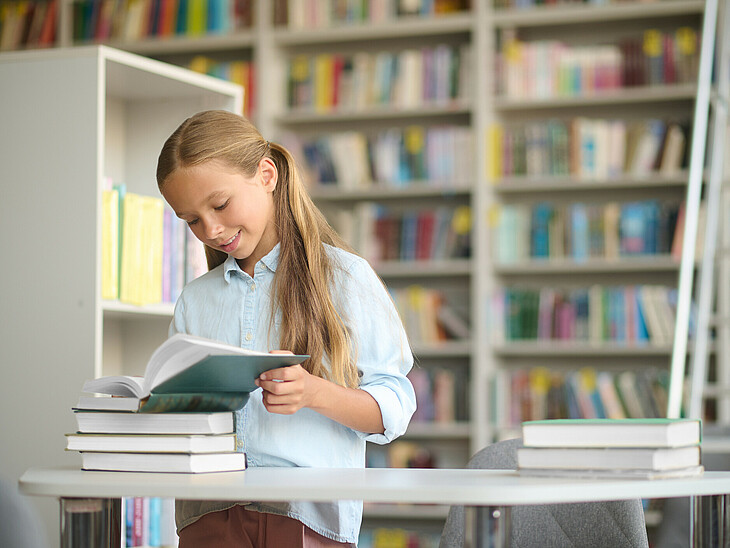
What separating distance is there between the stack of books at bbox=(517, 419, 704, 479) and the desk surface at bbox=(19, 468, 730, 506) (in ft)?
0.08

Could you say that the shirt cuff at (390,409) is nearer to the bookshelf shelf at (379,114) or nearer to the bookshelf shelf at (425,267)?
the bookshelf shelf at (425,267)

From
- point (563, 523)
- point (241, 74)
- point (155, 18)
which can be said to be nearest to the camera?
point (563, 523)

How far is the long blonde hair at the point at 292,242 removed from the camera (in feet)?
4.86

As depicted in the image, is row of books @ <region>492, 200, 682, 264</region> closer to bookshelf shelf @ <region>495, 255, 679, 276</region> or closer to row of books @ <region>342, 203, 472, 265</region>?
bookshelf shelf @ <region>495, 255, 679, 276</region>

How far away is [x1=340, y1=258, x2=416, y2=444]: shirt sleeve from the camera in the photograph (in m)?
1.43

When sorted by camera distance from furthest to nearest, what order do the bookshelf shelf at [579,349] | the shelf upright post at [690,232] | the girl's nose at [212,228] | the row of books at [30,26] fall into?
1. the row of books at [30,26]
2. the bookshelf shelf at [579,349]
3. the shelf upright post at [690,232]
4. the girl's nose at [212,228]

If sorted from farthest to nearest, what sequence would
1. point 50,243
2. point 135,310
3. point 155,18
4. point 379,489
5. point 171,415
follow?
point 155,18
point 135,310
point 50,243
point 171,415
point 379,489

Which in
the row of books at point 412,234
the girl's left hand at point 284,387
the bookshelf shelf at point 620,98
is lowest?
the girl's left hand at point 284,387

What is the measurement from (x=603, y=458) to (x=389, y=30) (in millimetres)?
3188

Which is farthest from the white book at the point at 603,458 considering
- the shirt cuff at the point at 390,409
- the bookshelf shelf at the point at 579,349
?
the bookshelf shelf at the point at 579,349

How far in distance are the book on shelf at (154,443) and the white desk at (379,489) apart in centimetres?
4

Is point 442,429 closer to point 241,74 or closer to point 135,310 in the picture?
point 241,74

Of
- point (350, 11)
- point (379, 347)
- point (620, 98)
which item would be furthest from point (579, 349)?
point (379, 347)

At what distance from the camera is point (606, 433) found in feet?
3.88
